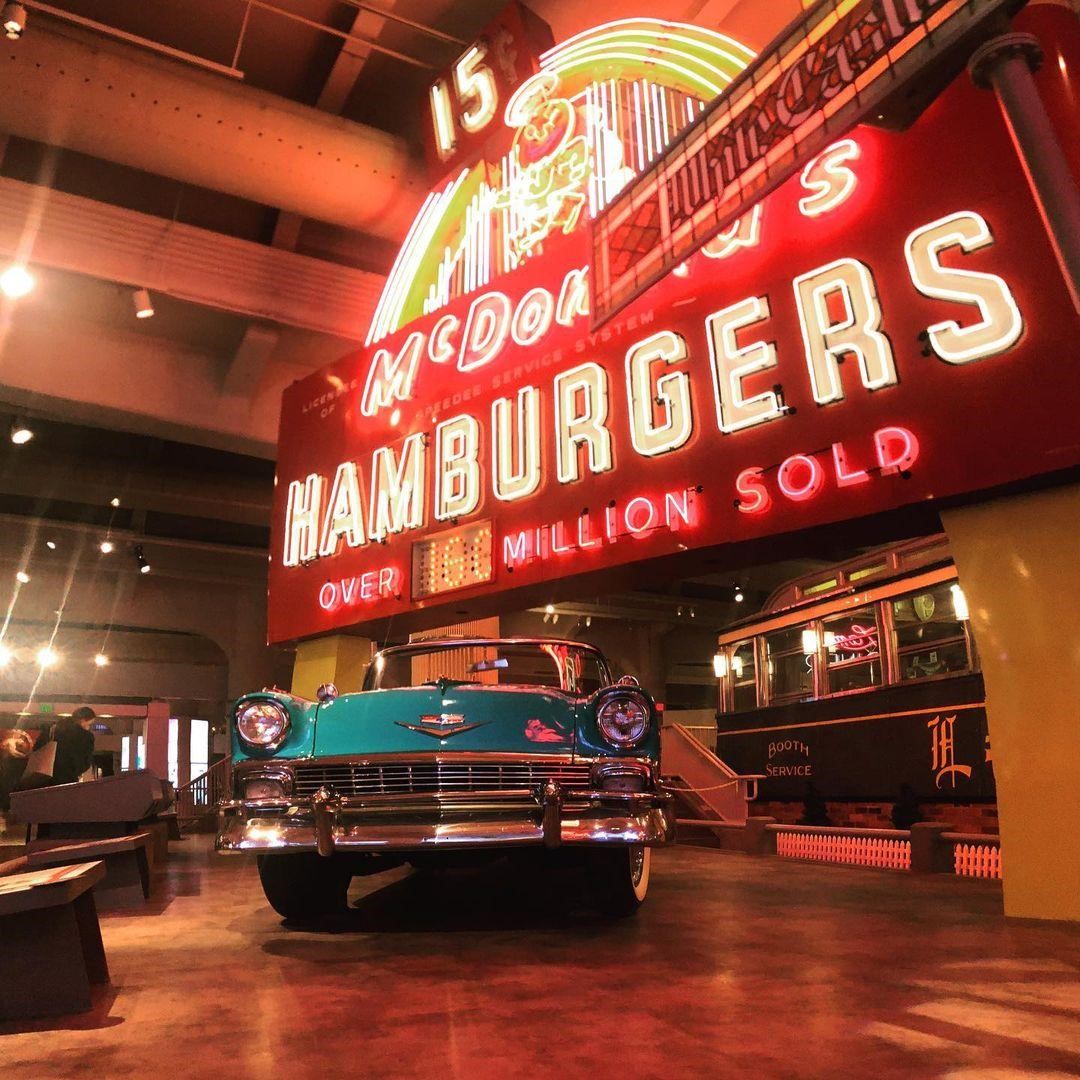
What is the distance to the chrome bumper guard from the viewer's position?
136 inches

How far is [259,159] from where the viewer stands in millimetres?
7594

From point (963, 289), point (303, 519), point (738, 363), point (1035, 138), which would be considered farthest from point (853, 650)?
point (1035, 138)

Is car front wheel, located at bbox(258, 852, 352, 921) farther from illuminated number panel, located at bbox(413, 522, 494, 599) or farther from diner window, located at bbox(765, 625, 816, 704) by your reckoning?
diner window, located at bbox(765, 625, 816, 704)

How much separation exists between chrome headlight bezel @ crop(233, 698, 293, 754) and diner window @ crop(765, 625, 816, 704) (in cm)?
722

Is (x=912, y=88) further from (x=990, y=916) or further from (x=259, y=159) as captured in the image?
(x=259, y=159)

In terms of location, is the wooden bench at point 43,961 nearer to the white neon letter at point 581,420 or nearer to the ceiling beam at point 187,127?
the white neon letter at point 581,420

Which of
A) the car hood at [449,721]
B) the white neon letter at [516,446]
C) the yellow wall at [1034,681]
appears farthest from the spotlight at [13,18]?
the yellow wall at [1034,681]

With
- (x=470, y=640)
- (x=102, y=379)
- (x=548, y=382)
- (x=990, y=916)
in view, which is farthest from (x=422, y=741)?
(x=102, y=379)

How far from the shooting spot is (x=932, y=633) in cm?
809

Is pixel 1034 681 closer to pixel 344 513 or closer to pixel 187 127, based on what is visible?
pixel 344 513

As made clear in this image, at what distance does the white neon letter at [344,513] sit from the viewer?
8.87m

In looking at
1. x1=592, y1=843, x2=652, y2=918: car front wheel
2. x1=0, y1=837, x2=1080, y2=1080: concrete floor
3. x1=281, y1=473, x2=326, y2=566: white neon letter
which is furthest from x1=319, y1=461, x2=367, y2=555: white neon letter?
x1=592, y1=843, x2=652, y2=918: car front wheel

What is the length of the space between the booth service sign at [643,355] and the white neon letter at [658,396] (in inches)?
0.9

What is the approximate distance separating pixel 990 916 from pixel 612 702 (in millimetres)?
Answer: 2219
